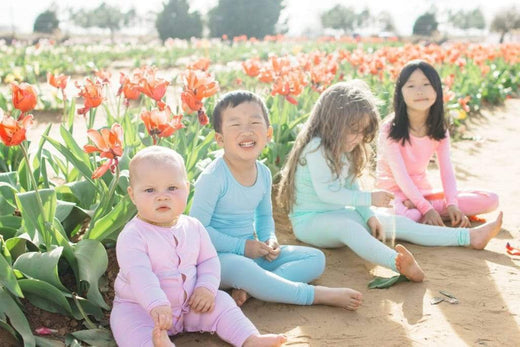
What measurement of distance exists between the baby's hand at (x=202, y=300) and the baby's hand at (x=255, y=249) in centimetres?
55

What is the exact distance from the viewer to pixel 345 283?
300 centimetres

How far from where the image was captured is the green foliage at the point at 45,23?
29016 mm

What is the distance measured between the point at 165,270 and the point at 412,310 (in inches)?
44.1

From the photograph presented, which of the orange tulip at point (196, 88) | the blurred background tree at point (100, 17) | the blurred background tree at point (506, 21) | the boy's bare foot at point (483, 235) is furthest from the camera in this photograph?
the blurred background tree at point (100, 17)

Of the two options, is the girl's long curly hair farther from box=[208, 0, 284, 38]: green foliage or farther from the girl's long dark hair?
box=[208, 0, 284, 38]: green foliage

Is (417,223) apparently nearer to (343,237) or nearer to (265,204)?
(343,237)

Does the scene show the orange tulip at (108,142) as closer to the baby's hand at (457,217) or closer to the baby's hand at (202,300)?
the baby's hand at (202,300)

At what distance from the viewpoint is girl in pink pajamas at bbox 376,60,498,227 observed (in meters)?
3.76

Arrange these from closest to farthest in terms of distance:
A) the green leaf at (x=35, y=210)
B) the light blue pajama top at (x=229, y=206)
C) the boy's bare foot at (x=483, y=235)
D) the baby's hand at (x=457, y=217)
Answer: the green leaf at (x=35, y=210) < the light blue pajama top at (x=229, y=206) < the boy's bare foot at (x=483, y=235) < the baby's hand at (x=457, y=217)

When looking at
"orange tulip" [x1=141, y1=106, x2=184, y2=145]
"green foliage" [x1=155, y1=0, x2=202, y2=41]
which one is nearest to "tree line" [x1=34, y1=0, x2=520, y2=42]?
"green foliage" [x1=155, y1=0, x2=202, y2=41]

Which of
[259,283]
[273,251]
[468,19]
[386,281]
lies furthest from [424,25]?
[259,283]

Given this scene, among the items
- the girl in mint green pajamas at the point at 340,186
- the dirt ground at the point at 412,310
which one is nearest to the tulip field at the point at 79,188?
the dirt ground at the point at 412,310

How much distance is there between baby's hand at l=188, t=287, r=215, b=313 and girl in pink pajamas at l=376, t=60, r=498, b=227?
74.1 inches

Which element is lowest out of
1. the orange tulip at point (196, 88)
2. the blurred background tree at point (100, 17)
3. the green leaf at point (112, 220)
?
the green leaf at point (112, 220)
